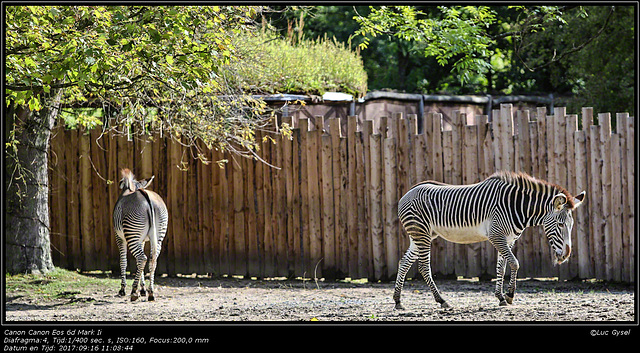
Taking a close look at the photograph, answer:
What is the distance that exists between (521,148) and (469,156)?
640mm

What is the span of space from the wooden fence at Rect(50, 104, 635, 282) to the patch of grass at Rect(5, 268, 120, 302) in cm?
115

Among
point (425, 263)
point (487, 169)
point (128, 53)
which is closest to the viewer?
point (425, 263)

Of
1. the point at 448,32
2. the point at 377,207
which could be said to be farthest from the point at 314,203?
the point at 448,32

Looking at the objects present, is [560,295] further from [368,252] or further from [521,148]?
[368,252]

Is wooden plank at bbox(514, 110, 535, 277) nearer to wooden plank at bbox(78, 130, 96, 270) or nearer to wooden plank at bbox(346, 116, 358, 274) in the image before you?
wooden plank at bbox(346, 116, 358, 274)

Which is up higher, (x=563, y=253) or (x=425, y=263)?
(x=563, y=253)

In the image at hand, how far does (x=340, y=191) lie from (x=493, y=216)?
2815mm

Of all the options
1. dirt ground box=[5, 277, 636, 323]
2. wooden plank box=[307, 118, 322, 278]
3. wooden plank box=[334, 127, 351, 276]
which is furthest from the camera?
wooden plank box=[307, 118, 322, 278]

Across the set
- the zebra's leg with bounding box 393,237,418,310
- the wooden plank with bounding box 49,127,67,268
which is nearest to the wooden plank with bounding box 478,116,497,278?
the zebra's leg with bounding box 393,237,418,310

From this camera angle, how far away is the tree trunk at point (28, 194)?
8992 millimetres

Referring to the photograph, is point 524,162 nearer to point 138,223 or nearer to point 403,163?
point 403,163

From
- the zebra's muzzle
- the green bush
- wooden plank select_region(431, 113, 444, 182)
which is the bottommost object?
the zebra's muzzle

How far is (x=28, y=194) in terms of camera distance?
29.8 feet

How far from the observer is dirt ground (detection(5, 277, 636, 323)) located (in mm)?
6516
